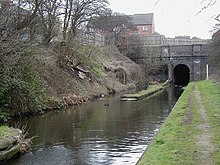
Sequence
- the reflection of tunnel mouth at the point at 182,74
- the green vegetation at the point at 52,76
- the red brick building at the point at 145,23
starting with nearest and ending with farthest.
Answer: the green vegetation at the point at 52,76
the reflection of tunnel mouth at the point at 182,74
the red brick building at the point at 145,23

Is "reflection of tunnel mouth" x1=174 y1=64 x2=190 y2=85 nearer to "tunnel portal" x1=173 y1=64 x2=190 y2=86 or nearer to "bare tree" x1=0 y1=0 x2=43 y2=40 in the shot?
"tunnel portal" x1=173 y1=64 x2=190 y2=86

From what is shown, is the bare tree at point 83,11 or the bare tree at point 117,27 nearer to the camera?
the bare tree at point 83,11

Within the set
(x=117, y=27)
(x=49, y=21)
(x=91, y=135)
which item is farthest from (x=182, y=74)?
(x=91, y=135)

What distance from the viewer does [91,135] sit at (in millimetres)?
13266

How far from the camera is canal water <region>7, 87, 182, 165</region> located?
32.2 feet

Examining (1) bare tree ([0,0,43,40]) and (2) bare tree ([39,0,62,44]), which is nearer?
(1) bare tree ([0,0,43,40])

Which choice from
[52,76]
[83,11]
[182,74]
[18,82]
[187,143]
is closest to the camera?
[187,143]

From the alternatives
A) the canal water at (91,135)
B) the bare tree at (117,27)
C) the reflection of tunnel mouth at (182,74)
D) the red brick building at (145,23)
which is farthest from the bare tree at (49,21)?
the red brick building at (145,23)

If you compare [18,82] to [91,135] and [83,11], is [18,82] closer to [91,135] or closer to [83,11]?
[91,135]

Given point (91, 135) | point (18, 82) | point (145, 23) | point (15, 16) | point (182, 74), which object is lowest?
point (91, 135)

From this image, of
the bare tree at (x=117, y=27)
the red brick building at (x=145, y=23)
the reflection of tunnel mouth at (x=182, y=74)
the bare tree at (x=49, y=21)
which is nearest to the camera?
the bare tree at (x=49, y=21)

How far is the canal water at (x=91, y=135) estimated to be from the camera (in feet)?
32.2

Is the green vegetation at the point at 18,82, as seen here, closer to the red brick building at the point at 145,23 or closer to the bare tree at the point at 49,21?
the bare tree at the point at 49,21

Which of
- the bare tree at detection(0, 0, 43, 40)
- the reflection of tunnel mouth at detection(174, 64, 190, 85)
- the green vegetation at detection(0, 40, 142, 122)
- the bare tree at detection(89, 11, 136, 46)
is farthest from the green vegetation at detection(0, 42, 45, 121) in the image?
the reflection of tunnel mouth at detection(174, 64, 190, 85)
